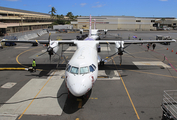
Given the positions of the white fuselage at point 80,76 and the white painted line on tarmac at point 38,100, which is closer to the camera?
the white fuselage at point 80,76

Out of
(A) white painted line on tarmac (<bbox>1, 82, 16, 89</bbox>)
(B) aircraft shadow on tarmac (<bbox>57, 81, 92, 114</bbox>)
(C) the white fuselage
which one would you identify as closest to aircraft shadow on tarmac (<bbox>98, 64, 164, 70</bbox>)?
(B) aircraft shadow on tarmac (<bbox>57, 81, 92, 114</bbox>)

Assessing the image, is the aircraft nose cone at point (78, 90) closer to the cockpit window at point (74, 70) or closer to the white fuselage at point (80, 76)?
the white fuselage at point (80, 76)

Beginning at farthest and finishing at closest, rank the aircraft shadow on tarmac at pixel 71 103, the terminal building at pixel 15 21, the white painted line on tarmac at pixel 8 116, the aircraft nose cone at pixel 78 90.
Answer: the terminal building at pixel 15 21 → the aircraft shadow on tarmac at pixel 71 103 → the white painted line on tarmac at pixel 8 116 → the aircraft nose cone at pixel 78 90

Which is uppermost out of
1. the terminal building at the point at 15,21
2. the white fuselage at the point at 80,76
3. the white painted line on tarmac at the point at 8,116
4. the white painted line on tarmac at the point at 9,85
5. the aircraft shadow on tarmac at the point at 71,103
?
the terminal building at the point at 15,21

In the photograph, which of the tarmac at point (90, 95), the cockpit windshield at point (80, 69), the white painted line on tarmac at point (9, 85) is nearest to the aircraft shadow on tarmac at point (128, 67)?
the tarmac at point (90, 95)

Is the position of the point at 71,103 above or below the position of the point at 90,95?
below

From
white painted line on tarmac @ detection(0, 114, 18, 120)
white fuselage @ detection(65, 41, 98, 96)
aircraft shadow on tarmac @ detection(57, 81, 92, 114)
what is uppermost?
white fuselage @ detection(65, 41, 98, 96)

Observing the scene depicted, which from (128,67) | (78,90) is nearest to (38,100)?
(78,90)

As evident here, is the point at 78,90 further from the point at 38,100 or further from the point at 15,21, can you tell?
the point at 15,21

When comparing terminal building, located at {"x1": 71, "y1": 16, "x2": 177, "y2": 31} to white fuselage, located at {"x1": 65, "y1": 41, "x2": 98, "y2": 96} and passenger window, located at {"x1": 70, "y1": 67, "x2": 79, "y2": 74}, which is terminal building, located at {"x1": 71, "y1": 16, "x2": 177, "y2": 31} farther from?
passenger window, located at {"x1": 70, "y1": 67, "x2": 79, "y2": 74}

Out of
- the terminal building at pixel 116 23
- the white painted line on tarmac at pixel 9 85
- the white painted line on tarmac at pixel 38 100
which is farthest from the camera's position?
the terminal building at pixel 116 23

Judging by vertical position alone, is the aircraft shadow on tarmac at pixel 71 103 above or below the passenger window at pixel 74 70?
below

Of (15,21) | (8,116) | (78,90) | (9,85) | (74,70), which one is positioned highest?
(15,21)

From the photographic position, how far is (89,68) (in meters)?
10.7
